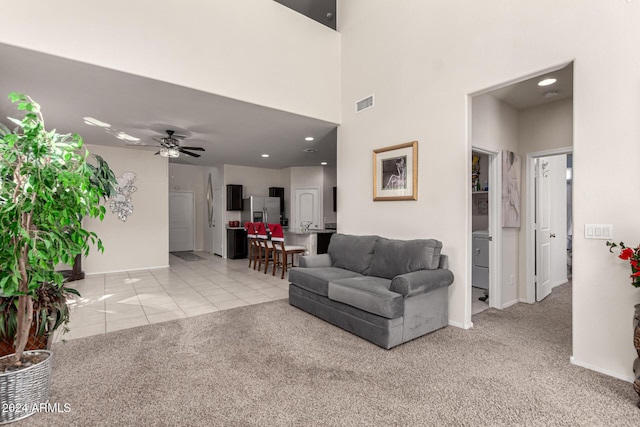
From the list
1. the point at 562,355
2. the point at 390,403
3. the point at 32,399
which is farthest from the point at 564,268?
the point at 32,399

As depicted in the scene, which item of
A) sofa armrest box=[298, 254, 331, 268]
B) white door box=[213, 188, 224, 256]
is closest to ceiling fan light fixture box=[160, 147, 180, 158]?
sofa armrest box=[298, 254, 331, 268]

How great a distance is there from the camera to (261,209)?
9172 mm

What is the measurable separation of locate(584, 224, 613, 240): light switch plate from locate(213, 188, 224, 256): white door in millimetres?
8118

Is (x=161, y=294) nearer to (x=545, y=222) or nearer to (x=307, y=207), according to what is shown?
(x=307, y=207)

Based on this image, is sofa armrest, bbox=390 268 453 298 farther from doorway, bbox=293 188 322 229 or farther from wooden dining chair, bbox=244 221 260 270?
doorway, bbox=293 188 322 229

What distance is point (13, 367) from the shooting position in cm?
196

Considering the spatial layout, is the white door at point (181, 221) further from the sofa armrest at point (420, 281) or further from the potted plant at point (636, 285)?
the potted plant at point (636, 285)

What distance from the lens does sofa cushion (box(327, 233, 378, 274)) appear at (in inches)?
154

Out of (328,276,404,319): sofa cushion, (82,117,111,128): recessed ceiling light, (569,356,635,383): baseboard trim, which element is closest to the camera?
(569,356,635,383): baseboard trim

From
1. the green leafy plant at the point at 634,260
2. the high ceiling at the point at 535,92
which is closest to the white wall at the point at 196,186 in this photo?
the high ceiling at the point at 535,92

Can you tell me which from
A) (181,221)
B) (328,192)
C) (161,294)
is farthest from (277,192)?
(161,294)

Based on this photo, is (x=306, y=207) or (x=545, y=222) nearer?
(x=545, y=222)

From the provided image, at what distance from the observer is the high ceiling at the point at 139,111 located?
10.6 feet

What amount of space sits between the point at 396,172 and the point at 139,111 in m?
Result: 3.65
